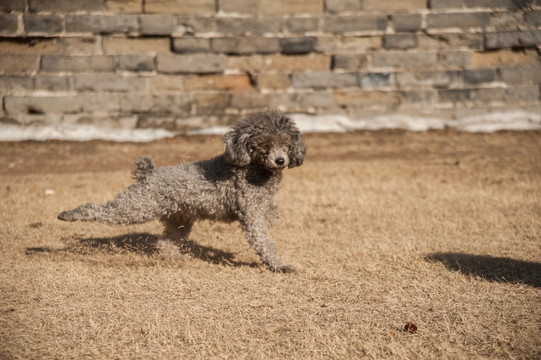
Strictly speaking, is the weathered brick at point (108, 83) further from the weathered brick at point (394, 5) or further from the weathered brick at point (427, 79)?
the weathered brick at point (427, 79)

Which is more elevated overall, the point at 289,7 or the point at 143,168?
the point at 289,7

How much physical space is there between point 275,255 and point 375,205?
2.88m

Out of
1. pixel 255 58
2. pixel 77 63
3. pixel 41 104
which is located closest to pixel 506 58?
pixel 255 58

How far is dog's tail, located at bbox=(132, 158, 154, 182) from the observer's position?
539cm

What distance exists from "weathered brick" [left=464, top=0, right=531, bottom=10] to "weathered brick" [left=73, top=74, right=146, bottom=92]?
654 cm

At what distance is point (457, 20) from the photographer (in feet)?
A: 35.5

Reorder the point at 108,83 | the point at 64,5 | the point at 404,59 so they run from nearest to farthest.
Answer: the point at 64,5
the point at 108,83
the point at 404,59

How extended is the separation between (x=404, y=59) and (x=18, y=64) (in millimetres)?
7326

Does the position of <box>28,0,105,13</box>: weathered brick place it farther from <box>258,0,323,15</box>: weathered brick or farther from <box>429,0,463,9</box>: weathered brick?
<box>429,0,463,9</box>: weathered brick

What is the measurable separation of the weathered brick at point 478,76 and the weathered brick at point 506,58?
0.12 m

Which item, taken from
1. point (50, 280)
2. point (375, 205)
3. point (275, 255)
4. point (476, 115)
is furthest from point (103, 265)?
point (476, 115)

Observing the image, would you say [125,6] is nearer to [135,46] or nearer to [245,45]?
[135,46]

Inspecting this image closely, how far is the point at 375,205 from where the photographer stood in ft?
25.1

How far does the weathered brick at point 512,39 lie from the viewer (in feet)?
35.8
